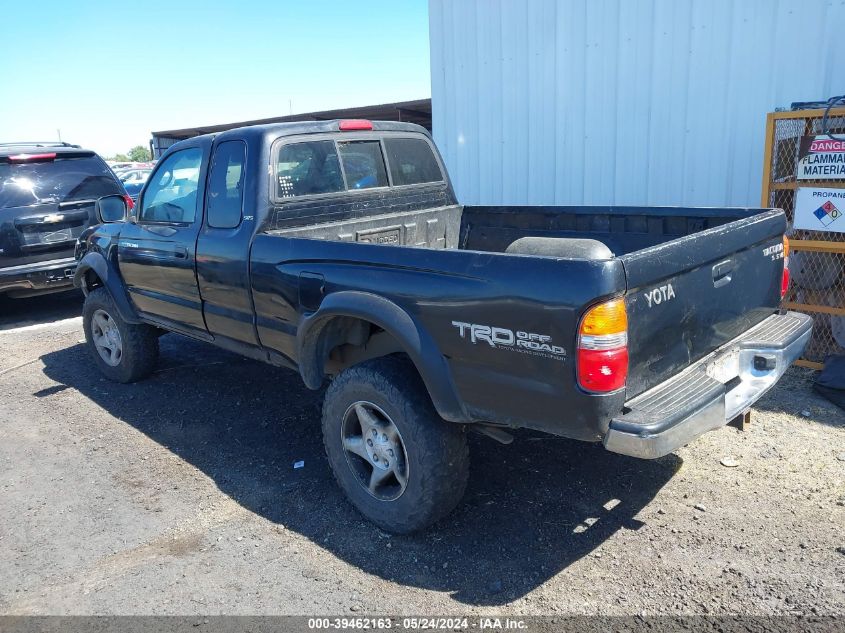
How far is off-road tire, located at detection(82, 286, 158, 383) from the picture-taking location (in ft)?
17.8

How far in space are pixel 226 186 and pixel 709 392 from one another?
298 cm

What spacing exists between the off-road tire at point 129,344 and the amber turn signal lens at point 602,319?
163 inches

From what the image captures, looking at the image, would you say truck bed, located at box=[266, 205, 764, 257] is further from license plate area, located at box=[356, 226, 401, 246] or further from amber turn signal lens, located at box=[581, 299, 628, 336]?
amber turn signal lens, located at box=[581, 299, 628, 336]

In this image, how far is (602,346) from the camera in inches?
97.7

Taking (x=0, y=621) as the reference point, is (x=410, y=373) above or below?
above

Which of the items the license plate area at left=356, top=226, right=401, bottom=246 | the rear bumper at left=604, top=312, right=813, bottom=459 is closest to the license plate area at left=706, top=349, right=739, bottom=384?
the rear bumper at left=604, top=312, right=813, bottom=459

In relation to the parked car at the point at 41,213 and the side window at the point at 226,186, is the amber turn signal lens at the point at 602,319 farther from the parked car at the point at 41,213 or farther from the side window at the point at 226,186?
the parked car at the point at 41,213

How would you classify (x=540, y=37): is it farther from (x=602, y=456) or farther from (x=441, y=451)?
(x=441, y=451)

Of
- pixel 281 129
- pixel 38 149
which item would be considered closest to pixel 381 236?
pixel 281 129

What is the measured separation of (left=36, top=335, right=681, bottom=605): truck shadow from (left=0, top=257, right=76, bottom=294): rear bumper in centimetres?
271

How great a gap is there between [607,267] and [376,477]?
1.62 metres

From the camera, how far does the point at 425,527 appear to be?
3.23 m

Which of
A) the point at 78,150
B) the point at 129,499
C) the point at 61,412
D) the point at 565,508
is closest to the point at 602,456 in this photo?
the point at 565,508

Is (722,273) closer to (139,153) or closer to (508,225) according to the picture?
(508,225)
